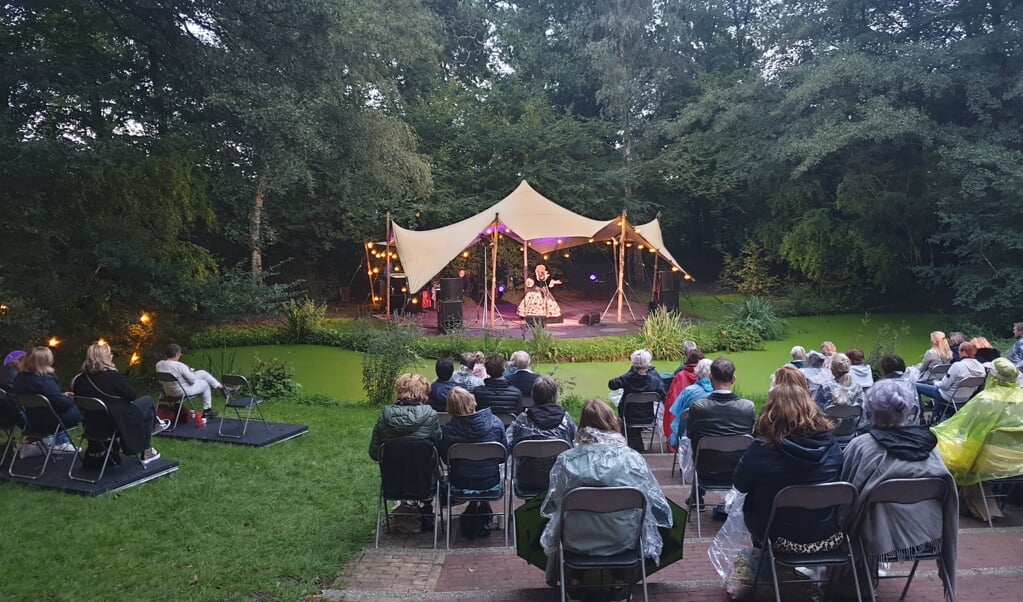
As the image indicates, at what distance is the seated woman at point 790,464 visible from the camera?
101 inches

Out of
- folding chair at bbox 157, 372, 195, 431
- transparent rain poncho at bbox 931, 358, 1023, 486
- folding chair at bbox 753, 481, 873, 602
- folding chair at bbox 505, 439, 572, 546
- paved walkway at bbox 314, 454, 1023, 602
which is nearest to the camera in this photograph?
folding chair at bbox 753, 481, 873, 602

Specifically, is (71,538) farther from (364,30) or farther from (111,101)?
(364,30)

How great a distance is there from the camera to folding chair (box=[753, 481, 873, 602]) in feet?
8.02

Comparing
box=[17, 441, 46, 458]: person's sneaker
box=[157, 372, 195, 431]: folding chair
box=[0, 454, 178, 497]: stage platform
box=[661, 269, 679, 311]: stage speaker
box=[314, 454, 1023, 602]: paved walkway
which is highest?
box=[661, 269, 679, 311]: stage speaker

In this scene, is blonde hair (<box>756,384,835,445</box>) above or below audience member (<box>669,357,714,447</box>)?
above

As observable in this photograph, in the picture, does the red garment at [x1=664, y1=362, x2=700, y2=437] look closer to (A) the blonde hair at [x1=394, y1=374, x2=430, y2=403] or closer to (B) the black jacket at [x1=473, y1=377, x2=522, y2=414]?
(B) the black jacket at [x1=473, y1=377, x2=522, y2=414]

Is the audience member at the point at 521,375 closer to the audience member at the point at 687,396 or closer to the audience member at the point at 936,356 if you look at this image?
the audience member at the point at 687,396

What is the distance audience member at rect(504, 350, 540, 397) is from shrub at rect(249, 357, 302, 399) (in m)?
4.04

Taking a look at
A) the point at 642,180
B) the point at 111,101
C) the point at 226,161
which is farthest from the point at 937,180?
the point at 111,101

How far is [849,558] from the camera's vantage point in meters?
2.59

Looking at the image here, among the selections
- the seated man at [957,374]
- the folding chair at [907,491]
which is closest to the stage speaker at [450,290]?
the seated man at [957,374]

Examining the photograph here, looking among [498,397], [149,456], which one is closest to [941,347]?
[498,397]

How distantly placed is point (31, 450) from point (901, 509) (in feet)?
18.5

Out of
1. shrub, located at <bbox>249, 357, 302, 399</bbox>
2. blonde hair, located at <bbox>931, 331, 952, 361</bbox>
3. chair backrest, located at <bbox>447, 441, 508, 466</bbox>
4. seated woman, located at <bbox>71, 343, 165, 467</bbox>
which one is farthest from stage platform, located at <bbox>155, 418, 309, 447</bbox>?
blonde hair, located at <bbox>931, 331, 952, 361</bbox>
